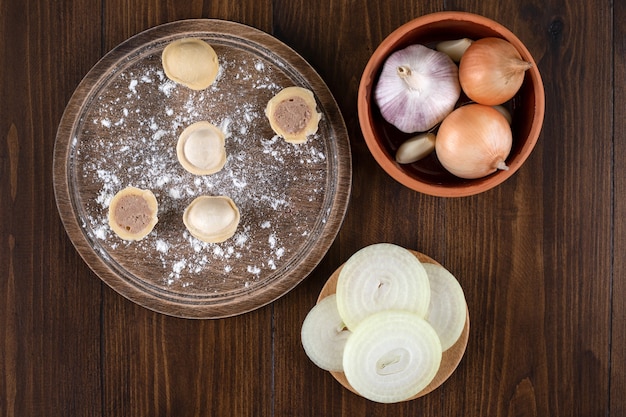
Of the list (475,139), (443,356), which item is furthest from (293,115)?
(443,356)

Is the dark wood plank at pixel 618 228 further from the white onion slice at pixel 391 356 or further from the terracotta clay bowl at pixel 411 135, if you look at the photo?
the white onion slice at pixel 391 356

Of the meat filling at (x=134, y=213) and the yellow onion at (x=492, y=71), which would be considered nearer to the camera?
the yellow onion at (x=492, y=71)

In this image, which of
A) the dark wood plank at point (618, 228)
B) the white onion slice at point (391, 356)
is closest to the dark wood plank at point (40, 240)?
the white onion slice at point (391, 356)

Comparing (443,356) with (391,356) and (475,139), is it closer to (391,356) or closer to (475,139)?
(391,356)

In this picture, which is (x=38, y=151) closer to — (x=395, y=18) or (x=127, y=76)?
(x=127, y=76)

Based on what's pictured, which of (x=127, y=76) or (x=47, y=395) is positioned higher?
(x=127, y=76)

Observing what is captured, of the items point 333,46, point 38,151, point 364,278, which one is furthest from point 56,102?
point 364,278

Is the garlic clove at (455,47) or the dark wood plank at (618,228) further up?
the garlic clove at (455,47)

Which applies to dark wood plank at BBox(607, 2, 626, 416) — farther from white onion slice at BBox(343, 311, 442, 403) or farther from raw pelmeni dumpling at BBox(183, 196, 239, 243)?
raw pelmeni dumpling at BBox(183, 196, 239, 243)
